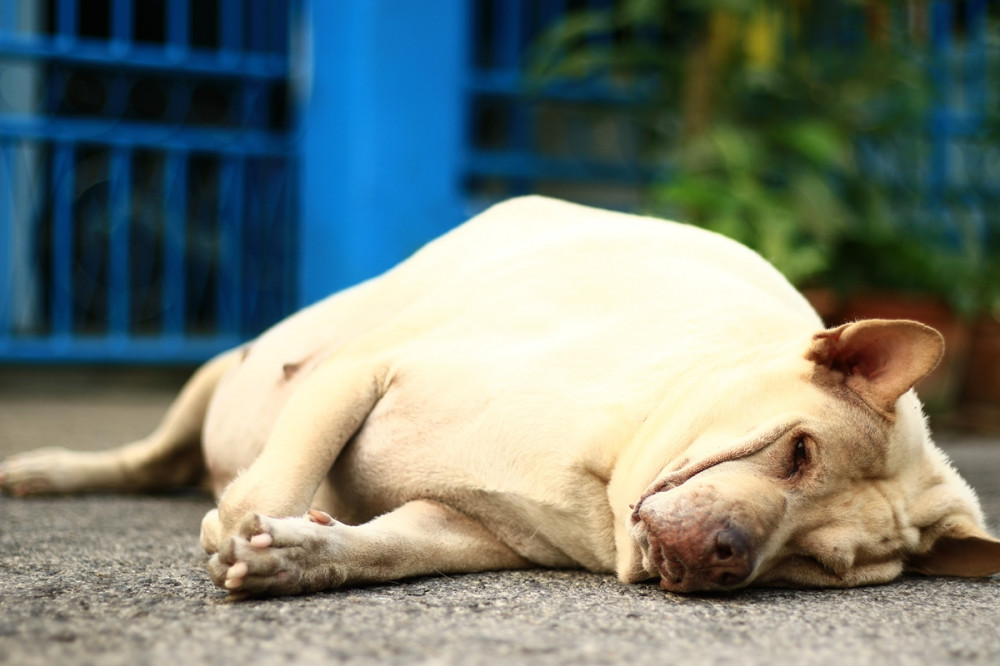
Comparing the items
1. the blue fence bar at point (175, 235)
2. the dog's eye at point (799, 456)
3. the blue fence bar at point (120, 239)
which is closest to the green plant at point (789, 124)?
the blue fence bar at point (175, 235)

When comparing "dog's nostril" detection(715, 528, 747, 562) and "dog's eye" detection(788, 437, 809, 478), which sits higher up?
"dog's eye" detection(788, 437, 809, 478)

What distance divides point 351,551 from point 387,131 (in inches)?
170

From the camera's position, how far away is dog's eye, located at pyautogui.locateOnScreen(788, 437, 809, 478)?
2.12 meters

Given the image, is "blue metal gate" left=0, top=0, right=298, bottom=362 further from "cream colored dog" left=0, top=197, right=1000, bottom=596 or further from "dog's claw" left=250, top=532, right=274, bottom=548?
"dog's claw" left=250, top=532, right=274, bottom=548

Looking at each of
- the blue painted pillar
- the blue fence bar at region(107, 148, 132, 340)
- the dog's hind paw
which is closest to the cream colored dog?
the dog's hind paw

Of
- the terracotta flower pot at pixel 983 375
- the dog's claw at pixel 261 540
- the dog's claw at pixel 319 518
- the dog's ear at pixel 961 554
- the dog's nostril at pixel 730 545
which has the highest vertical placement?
the dog's nostril at pixel 730 545

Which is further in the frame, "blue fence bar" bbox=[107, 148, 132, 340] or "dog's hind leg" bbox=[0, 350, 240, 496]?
"blue fence bar" bbox=[107, 148, 132, 340]

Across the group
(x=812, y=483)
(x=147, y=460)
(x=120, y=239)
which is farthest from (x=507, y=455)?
(x=120, y=239)

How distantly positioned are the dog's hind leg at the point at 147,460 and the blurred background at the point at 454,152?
2567mm

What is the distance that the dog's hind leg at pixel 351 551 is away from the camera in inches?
77.4

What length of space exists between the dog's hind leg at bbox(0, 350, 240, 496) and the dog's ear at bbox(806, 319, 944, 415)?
1.85 metres

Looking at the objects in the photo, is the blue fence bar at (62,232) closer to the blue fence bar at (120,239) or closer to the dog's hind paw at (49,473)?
the blue fence bar at (120,239)

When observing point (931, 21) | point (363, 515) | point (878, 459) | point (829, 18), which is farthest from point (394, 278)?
point (931, 21)

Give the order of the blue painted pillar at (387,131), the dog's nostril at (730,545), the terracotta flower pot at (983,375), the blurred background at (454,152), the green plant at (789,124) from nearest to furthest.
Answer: the dog's nostril at (730,545)
the green plant at (789,124)
the blurred background at (454,152)
the terracotta flower pot at (983,375)
the blue painted pillar at (387,131)
